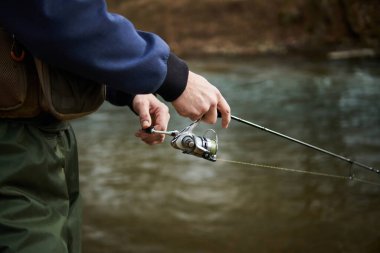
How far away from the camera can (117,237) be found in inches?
121

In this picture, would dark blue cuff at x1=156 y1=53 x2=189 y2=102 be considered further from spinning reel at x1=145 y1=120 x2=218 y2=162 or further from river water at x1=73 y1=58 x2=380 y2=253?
river water at x1=73 y1=58 x2=380 y2=253

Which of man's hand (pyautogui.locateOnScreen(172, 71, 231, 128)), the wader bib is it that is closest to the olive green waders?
the wader bib

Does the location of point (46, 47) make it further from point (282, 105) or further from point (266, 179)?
point (282, 105)

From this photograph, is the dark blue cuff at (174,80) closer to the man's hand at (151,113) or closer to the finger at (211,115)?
the finger at (211,115)

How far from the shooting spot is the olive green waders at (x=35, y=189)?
1195 mm

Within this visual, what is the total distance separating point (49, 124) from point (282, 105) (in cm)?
563

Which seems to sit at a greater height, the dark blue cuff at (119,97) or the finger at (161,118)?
the finger at (161,118)

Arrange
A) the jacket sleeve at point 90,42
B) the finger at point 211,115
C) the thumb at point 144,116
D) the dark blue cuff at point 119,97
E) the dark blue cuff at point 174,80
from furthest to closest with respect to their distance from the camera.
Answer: the dark blue cuff at point 119,97
the thumb at point 144,116
the finger at point 211,115
the dark blue cuff at point 174,80
the jacket sleeve at point 90,42

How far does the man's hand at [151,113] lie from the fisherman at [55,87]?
0.80 feet

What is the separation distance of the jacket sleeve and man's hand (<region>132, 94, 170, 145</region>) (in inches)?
12.4

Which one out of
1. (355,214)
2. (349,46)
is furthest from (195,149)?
(349,46)

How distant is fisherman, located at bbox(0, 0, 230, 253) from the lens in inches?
45.2

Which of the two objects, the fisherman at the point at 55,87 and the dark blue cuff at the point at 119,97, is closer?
the fisherman at the point at 55,87

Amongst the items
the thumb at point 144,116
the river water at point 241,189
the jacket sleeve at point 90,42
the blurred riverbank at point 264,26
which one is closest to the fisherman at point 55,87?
the jacket sleeve at point 90,42
